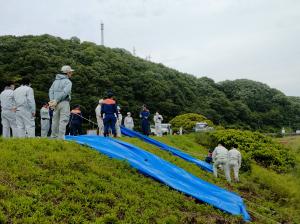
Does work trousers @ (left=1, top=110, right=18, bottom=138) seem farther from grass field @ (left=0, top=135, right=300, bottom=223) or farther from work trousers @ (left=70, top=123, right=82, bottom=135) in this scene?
work trousers @ (left=70, top=123, right=82, bottom=135)

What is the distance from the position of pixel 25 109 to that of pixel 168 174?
5.08 m

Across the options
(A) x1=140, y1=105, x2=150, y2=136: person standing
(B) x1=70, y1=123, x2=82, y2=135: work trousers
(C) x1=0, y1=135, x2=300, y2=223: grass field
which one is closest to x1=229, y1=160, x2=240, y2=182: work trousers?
(C) x1=0, y1=135, x2=300, y2=223: grass field

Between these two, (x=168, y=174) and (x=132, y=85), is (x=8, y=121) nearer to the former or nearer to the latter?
(x=168, y=174)

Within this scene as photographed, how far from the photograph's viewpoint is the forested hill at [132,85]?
44.3 metres

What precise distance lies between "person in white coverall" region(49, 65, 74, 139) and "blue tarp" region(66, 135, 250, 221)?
78 cm

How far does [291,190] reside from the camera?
21.3 m

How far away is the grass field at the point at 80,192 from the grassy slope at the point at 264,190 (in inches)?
25.6

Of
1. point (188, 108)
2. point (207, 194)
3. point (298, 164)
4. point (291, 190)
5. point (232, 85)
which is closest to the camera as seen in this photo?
point (207, 194)

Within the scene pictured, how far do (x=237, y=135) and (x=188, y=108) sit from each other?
84.0ft

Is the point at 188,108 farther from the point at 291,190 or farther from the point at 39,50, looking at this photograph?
the point at 291,190

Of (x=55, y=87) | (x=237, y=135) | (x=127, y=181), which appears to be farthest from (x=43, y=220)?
(x=237, y=135)

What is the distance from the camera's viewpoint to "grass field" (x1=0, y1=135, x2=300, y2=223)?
8.93 m

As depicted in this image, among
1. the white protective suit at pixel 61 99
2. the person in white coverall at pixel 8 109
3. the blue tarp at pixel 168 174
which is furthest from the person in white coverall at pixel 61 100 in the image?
the person in white coverall at pixel 8 109

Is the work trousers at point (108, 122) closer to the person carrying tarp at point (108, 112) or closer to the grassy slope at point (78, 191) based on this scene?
the person carrying tarp at point (108, 112)
